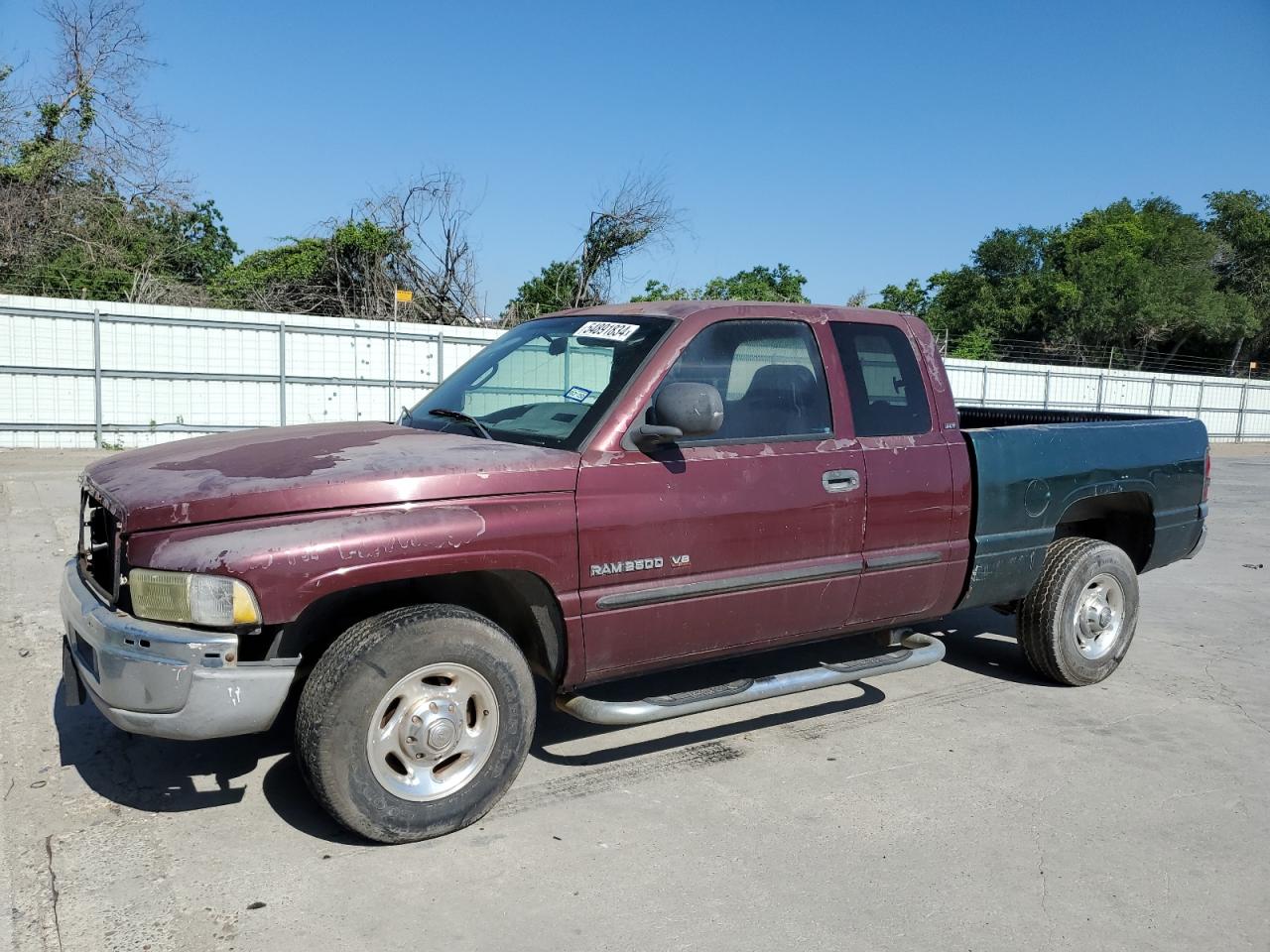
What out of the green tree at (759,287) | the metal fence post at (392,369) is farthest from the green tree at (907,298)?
the metal fence post at (392,369)

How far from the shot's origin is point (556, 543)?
359 cm

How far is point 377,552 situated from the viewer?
323 cm

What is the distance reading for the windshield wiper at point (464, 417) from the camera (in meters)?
4.05

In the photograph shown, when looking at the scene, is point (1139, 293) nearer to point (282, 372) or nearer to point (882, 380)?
point (282, 372)

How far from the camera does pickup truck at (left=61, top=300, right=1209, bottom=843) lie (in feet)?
10.3

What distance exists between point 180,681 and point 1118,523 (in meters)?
5.15

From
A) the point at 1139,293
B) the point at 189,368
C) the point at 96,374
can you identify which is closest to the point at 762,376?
the point at 189,368

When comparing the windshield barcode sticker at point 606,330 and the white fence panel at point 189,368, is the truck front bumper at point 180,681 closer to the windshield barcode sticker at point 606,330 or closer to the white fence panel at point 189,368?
the windshield barcode sticker at point 606,330

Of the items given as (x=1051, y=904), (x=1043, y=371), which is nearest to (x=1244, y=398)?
(x=1043, y=371)

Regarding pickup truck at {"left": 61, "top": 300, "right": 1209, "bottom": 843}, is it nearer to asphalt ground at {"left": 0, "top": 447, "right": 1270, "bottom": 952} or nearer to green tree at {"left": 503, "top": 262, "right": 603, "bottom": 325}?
asphalt ground at {"left": 0, "top": 447, "right": 1270, "bottom": 952}

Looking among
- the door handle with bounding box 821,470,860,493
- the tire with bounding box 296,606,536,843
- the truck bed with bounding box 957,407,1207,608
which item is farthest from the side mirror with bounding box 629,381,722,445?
the truck bed with bounding box 957,407,1207,608

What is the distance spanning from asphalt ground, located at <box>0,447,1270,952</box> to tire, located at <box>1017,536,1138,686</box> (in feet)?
0.63

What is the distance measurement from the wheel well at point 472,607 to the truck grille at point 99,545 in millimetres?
656

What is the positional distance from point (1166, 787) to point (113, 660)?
13.3 ft
